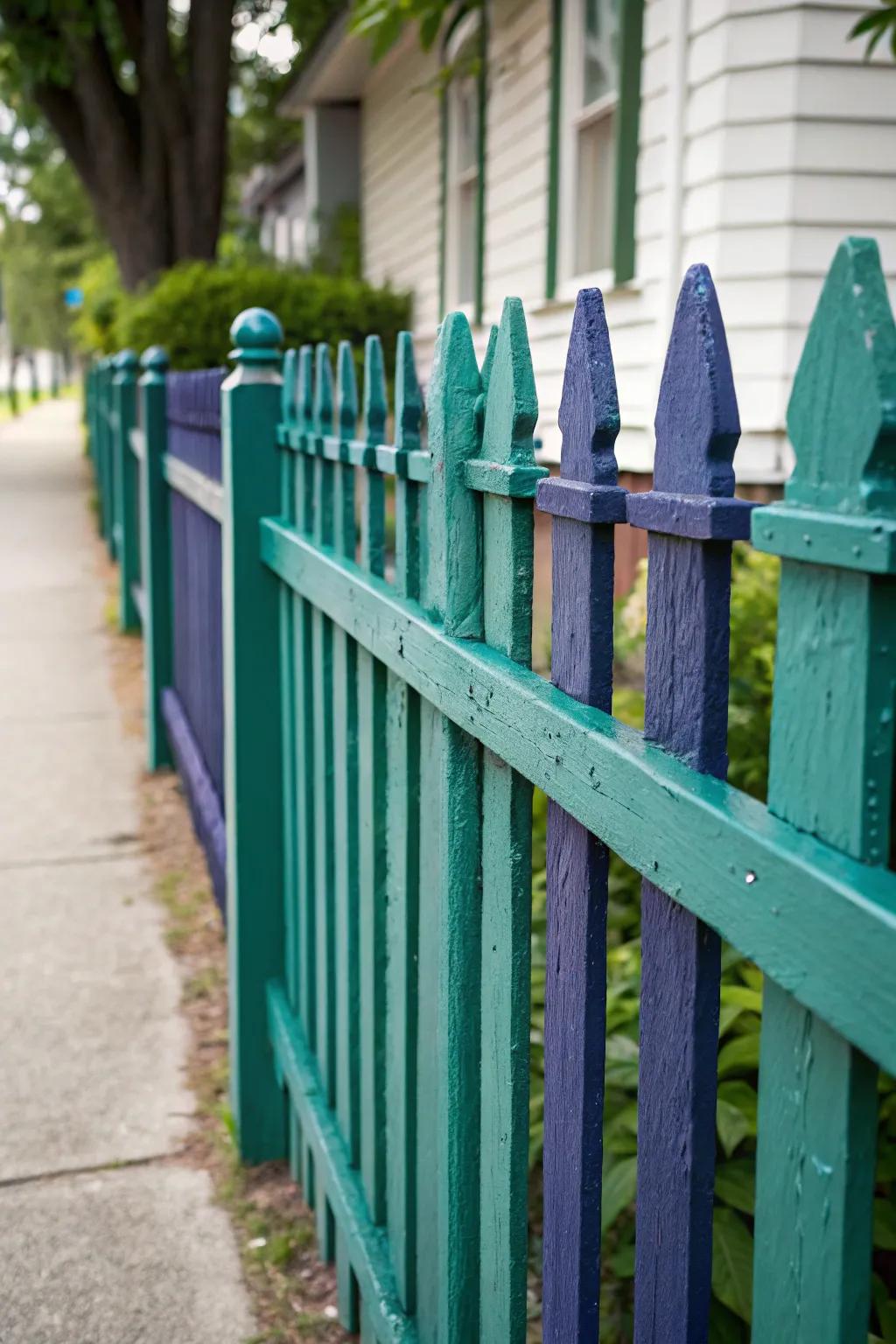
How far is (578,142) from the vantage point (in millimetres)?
7586

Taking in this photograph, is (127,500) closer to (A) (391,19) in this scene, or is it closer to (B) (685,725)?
(A) (391,19)

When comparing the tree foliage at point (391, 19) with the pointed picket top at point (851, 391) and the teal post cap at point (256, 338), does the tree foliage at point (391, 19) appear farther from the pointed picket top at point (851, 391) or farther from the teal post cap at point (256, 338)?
the pointed picket top at point (851, 391)

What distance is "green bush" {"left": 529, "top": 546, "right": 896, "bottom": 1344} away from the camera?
1898 millimetres

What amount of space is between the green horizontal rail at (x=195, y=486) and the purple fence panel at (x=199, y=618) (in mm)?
27

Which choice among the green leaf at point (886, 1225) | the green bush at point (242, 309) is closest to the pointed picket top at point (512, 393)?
the green leaf at point (886, 1225)

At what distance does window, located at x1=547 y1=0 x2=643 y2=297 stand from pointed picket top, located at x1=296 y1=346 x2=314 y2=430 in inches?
175

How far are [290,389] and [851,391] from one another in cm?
198

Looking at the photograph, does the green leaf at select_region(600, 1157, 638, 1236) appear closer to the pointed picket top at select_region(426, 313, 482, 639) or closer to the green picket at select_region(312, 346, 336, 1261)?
the green picket at select_region(312, 346, 336, 1261)

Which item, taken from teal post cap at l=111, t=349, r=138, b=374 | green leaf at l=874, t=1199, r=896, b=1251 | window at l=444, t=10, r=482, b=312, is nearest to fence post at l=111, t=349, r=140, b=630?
teal post cap at l=111, t=349, r=138, b=374

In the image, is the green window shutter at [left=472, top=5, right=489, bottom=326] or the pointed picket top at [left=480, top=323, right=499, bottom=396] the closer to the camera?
the pointed picket top at [left=480, top=323, right=499, bottom=396]

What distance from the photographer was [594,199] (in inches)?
304

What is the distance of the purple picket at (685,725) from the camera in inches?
39.7

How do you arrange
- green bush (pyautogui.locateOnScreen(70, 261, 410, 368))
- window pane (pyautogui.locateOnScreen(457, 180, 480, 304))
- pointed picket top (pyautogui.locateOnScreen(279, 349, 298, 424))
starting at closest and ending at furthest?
pointed picket top (pyautogui.locateOnScreen(279, 349, 298, 424)) → window pane (pyautogui.locateOnScreen(457, 180, 480, 304)) → green bush (pyautogui.locateOnScreen(70, 261, 410, 368))

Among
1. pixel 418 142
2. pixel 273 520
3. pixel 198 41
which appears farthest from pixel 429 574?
pixel 198 41
